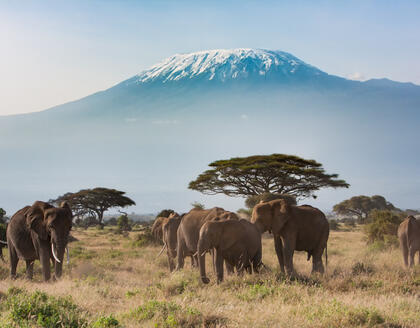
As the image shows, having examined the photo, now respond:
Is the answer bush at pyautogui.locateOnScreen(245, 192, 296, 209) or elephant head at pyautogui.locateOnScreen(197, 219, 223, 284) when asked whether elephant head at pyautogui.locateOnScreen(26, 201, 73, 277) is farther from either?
bush at pyautogui.locateOnScreen(245, 192, 296, 209)

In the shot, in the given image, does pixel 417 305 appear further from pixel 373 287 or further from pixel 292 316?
pixel 292 316

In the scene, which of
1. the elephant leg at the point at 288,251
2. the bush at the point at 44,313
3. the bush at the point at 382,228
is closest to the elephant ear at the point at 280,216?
the elephant leg at the point at 288,251

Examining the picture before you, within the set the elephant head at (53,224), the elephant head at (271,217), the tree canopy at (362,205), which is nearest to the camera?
the elephant head at (53,224)

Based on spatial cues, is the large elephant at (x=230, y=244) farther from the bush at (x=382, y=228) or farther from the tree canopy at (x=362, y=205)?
the tree canopy at (x=362, y=205)

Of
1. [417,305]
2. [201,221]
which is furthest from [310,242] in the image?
[417,305]

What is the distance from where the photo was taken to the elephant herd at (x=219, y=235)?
1168 cm

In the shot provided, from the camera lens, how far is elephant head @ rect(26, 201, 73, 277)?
1212 centimetres

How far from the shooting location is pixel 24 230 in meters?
13.4

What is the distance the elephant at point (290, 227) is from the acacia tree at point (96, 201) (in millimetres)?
45335

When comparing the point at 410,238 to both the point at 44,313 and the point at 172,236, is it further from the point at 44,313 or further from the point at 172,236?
the point at 44,313

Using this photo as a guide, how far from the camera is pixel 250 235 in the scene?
1215 centimetres

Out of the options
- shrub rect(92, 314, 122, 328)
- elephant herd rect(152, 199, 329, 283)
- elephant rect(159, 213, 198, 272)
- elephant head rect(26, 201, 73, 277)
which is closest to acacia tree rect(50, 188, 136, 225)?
elephant rect(159, 213, 198, 272)

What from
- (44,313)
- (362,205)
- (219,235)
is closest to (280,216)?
(219,235)

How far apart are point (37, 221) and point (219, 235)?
4563 mm
